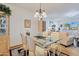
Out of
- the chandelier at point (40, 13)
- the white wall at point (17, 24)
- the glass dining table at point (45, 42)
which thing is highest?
the chandelier at point (40, 13)

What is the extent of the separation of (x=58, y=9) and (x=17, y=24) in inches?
31.2

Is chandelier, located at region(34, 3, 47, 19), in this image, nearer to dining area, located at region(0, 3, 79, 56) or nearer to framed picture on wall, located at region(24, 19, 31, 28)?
dining area, located at region(0, 3, 79, 56)

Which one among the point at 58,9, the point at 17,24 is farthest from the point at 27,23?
the point at 58,9

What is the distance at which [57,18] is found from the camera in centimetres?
219

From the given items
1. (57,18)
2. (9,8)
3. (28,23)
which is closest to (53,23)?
(57,18)

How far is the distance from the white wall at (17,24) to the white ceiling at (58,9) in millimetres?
113

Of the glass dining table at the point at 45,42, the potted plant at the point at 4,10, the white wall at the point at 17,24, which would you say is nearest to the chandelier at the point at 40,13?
the white wall at the point at 17,24

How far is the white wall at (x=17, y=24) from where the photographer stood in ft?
7.12

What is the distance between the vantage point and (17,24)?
219cm

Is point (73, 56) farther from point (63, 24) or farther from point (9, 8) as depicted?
point (9, 8)

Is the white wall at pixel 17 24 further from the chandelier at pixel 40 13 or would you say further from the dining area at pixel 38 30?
the chandelier at pixel 40 13

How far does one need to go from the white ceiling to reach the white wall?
0.11m

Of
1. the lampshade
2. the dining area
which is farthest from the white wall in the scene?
the lampshade

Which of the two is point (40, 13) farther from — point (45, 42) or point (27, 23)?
point (45, 42)
